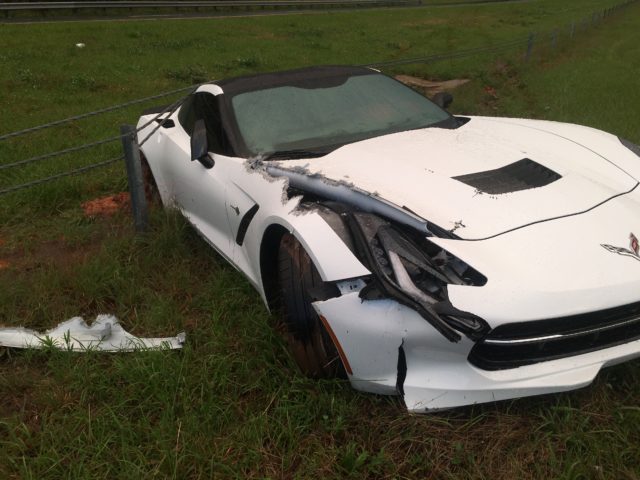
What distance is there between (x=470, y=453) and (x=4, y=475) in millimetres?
1643

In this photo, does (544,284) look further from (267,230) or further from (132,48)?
(132,48)

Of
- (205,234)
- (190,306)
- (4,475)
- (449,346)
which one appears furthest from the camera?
(205,234)

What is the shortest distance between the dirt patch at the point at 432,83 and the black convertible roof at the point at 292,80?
19.0 feet

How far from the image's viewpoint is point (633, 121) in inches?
260

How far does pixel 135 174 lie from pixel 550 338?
110 inches

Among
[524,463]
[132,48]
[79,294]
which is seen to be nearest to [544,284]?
[524,463]

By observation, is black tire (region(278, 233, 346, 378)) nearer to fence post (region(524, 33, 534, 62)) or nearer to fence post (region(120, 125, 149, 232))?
fence post (region(120, 125, 149, 232))

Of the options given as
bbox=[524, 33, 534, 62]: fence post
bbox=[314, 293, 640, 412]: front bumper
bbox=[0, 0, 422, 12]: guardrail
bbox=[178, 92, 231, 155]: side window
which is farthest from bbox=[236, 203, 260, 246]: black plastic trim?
bbox=[0, 0, 422, 12]: guardrail

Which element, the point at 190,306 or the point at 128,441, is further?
the point at 190,306

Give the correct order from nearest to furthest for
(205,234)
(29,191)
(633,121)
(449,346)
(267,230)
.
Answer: (449,346), (267,230), (205,234), (29,191), (633,121)

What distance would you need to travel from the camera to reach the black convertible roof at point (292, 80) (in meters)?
3.56

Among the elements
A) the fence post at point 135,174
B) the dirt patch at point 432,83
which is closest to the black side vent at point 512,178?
the fence post at point 135,174

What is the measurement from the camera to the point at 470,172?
260 centimetres

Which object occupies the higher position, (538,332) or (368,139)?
(368,139)
